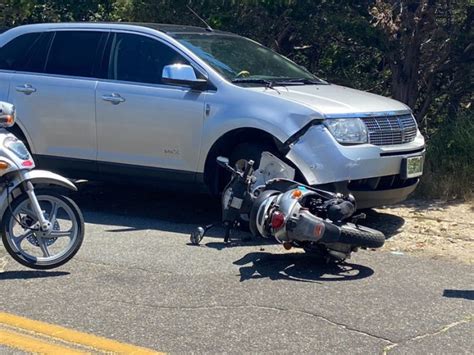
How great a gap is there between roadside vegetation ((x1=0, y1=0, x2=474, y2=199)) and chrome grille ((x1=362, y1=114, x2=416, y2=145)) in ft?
4.98

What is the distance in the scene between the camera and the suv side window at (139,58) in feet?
27.0

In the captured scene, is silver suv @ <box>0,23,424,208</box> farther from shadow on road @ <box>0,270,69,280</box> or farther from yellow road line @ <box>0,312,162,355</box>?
yellow road line @ <box>0,312,162,355</box>

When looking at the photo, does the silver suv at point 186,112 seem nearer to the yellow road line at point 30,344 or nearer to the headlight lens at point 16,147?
the headlight lens at point 16,147

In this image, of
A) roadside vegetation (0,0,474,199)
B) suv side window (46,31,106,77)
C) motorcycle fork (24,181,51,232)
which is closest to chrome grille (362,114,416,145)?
roadside vegetation (0,0,474,199)

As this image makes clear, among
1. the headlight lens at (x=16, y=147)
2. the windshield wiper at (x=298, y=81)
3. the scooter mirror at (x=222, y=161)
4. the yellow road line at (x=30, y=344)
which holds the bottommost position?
the yellow road line at (x=30, y=344)

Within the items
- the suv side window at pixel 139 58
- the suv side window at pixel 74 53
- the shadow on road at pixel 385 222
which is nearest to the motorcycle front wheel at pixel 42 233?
the suv side window at pixel 139 58

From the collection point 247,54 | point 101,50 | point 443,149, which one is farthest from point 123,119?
point 443,149

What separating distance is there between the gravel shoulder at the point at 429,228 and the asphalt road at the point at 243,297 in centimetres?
35

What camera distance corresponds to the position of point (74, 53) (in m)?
8.77

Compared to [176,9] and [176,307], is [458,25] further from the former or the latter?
[176,307]

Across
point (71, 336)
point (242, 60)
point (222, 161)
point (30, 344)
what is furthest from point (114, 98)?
point (30, 344)

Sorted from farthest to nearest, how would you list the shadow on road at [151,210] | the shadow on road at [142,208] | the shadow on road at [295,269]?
1. the shadow on road at [142,208]
2. the shadow on road at [151,210]
3. the shadow on road at [295,269]

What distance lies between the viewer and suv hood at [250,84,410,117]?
733cm

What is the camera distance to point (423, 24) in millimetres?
9914
